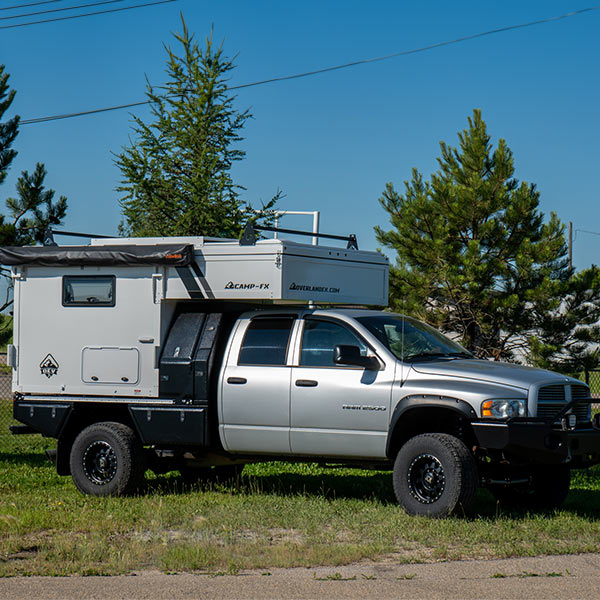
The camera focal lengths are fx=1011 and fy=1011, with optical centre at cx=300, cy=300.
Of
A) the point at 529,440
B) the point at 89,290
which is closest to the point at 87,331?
the point at 89,290

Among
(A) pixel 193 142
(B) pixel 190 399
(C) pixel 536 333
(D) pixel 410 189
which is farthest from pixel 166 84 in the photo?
(B) pixel 190 399

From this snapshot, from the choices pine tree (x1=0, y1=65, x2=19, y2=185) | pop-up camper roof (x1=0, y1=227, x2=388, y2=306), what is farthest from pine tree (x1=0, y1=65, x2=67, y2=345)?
pop-up camper roof (x1=0, y1=227, x2=388, y2=306)

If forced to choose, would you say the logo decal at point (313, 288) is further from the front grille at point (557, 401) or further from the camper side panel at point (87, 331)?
the front grille at point (557, 401)

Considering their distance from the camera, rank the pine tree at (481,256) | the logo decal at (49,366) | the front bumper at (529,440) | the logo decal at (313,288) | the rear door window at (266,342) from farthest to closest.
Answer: the pine tree at (481,256) → the logo decal at (49,366) → the logo decal at (313,288) → the rear door window at (266,342) → the front bumper at (529,440)

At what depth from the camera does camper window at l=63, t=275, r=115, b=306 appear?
1105 cm

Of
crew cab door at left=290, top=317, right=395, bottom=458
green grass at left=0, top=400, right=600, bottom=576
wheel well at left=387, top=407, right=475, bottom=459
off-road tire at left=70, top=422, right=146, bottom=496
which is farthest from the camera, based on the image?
off-road tire at left=70, top=422, right=146, bottom=496

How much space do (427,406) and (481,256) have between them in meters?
13.4

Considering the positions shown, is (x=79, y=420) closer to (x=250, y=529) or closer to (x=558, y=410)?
(x=250, y=529)

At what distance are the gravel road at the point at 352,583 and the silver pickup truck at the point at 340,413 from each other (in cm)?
182

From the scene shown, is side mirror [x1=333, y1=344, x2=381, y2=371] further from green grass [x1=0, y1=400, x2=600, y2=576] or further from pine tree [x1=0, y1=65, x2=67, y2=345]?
pine tree [x1=0, y1=65, x2=67, y2=345]

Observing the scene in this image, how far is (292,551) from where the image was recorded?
7.63 meters

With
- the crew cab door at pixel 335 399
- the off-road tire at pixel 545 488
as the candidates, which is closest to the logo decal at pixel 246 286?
the crew cab door at pixel 335 399

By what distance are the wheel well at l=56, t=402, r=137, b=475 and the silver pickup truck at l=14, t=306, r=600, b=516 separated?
2 cm

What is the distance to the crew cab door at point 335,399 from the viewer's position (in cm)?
960
